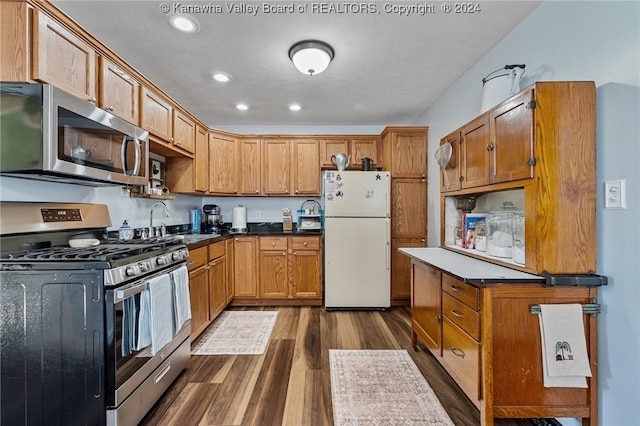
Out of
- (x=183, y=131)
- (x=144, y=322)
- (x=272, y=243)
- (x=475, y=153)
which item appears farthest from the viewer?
(x=272, y=243)

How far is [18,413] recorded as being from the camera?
51.6 inches

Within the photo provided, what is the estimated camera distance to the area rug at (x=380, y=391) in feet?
5.37

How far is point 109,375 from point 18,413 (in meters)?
0.42

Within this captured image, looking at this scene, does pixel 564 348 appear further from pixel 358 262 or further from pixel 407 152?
pixel 407 152

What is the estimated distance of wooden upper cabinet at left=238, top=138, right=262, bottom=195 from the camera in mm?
3908

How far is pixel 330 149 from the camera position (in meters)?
3.95

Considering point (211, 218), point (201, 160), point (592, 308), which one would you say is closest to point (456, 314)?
point (592, 308)

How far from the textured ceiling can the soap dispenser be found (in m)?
1.40

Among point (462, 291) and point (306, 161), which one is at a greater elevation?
point (306, 161)

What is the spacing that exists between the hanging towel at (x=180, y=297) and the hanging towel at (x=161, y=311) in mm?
55

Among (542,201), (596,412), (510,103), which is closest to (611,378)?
(596,412)

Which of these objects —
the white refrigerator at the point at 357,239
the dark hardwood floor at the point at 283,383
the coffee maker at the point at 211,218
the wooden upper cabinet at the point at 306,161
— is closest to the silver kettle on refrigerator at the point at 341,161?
the white refrigerator at the point at 357,239

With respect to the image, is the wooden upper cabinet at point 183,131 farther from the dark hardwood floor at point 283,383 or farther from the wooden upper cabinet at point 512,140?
the wooden upper cabinet at point 512,140

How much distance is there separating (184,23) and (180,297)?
6.12 ft
